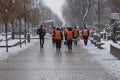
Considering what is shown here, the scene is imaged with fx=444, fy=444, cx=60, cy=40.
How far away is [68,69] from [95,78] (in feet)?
9.76

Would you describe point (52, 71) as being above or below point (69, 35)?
below

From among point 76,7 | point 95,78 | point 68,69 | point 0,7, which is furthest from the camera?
point 76,7

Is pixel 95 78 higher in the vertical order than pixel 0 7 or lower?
lower

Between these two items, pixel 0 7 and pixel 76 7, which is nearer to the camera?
pixel 0 7

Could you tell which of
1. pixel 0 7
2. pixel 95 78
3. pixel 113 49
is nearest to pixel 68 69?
pixel 95 78

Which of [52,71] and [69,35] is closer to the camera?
[52,71]

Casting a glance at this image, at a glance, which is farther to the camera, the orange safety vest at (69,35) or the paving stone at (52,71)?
the orange safety vest at (69,35)

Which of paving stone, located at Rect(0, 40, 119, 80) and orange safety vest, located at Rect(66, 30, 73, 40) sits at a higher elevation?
orange safety vest, located at Rect(66, 30, 73, 40)

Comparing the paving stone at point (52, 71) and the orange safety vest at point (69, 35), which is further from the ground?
the orange safety vest at point (69, 35)

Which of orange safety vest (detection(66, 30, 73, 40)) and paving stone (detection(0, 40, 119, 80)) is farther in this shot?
orange safety vest (detection(66, 30, 73, 40))

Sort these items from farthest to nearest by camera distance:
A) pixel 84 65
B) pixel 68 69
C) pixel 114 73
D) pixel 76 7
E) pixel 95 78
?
1. pixel 76 7
2. pixel 84 65
3. pixel 68 69
4. pixel 114 73
5. pixel 95 78

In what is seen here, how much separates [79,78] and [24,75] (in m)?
2.08

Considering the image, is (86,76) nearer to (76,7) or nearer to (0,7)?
(0,7)

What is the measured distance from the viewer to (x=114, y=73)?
15969 mm
